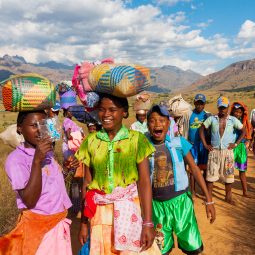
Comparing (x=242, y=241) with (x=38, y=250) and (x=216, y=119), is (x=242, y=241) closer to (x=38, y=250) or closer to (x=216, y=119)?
(x=216, y=119)

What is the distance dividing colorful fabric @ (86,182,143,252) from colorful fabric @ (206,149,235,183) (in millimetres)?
3130

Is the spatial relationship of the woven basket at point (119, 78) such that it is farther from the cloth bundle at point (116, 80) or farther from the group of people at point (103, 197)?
the group of people at point (103, 197)

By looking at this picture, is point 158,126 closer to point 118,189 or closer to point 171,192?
point 171,192

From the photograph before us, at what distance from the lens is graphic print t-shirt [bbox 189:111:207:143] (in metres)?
4.76

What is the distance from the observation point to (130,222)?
1621 millimetres

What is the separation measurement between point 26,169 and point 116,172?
2.52 feet

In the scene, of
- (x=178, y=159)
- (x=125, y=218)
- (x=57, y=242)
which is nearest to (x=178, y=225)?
(x=178, y=159)

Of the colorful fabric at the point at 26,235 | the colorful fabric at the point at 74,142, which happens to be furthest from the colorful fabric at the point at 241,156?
the colorful fabric at the point at 26,235

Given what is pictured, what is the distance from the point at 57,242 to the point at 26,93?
4.59 ft

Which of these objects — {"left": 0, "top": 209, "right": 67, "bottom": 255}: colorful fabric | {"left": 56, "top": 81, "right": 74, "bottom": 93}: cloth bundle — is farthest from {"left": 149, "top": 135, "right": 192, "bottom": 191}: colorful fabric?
{"left": 56, "top": 81, "right": 74, "bottom": 93}: cloth bundle

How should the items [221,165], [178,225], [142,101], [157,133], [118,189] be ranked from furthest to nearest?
[142,101]
[221,165]
[157,133]
[178,225]
[118,189]

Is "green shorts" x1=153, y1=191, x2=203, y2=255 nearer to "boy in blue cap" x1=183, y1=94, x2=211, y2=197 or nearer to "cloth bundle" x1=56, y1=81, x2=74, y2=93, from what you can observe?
"boy in blue cap" x1=183, y1=94, x2=211, y2=197

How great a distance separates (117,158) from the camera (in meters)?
1.74

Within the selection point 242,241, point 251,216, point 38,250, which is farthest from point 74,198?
point 251,216
